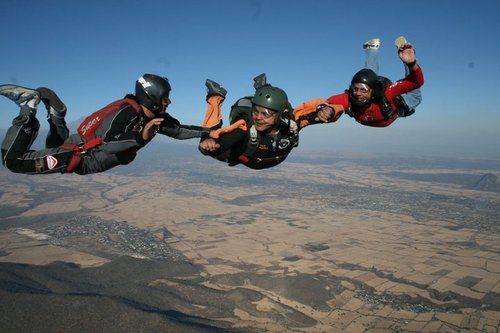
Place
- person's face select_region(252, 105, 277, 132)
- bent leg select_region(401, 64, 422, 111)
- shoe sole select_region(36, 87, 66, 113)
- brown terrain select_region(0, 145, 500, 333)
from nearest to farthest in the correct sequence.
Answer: person's face select_region(252, 105, 277, 132), shoe sole select_region(36, 87, 66, 113), bent leg select_region(401, 64, 422, 111), brown terrain select_region(0, 145, 500, 333)

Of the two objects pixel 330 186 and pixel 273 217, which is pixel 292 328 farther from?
pixel 330 186

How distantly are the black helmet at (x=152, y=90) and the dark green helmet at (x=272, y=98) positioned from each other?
160 cm

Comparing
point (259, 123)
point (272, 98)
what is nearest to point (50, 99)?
point (259, 123)

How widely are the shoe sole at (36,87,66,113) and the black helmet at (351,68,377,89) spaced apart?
552cm

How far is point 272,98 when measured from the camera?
5.57 metres

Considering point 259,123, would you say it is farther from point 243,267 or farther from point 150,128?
point 243,267

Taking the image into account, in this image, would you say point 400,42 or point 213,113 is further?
point 213,113

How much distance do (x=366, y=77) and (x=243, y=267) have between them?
1855 inches

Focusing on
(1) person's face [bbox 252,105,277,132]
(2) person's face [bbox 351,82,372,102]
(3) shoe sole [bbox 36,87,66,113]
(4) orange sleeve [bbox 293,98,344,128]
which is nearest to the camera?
(1) person's face [bbox 252,105,277,132]

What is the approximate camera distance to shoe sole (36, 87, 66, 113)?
5801mm

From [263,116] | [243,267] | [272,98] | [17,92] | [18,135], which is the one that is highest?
[272,98]

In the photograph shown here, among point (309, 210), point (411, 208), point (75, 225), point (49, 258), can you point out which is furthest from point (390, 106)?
point (411, 208)

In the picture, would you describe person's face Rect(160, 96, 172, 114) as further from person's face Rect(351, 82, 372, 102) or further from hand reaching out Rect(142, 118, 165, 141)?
person's face Rect(351, 82, 372, 102)

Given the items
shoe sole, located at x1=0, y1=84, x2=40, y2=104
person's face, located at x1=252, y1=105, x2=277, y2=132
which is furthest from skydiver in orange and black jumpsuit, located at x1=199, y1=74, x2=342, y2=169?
shoe sole, located at x1=0, y1=84, x2=40, y2=104
